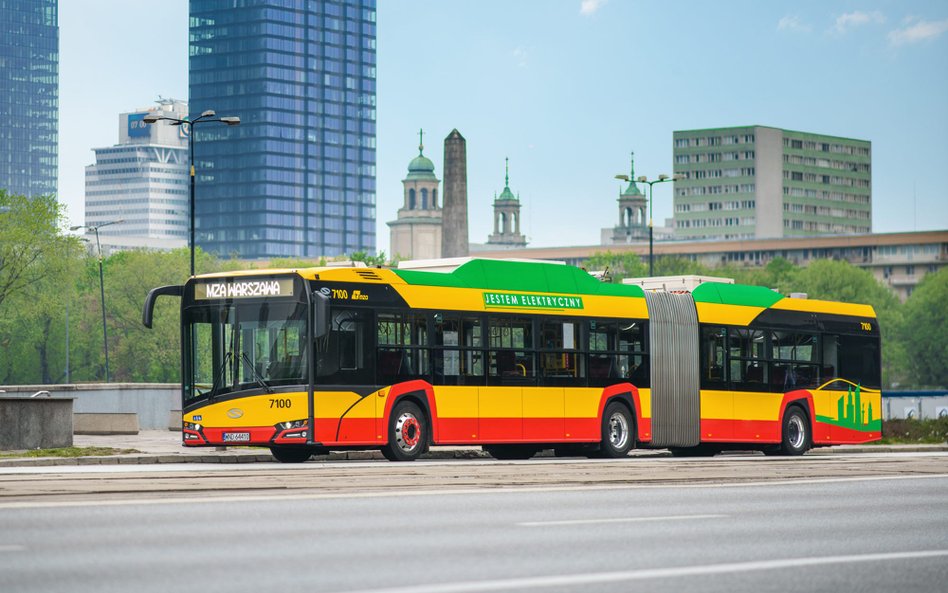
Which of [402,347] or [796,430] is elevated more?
[402,347]

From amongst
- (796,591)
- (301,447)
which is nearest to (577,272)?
(301,447)

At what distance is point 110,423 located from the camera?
38.4 meters

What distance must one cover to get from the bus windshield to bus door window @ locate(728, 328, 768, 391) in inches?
420

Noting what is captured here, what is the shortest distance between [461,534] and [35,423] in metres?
16.1

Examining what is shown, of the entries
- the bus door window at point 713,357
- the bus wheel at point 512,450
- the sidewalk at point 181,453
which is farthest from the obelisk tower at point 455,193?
the bus wheel at point 512,450

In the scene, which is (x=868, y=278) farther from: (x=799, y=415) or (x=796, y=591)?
(x=796, y=591)

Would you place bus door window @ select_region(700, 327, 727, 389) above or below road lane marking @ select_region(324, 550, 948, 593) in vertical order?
above

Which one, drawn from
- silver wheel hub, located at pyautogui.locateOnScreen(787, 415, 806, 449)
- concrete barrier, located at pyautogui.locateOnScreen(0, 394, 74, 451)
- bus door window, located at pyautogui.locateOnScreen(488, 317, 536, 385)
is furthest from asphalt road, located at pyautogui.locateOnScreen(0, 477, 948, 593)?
silver wheel hub, located at pyautogui.locateOnScreen(787, 415, 806, 449)

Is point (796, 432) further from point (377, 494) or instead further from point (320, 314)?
point (377, 494)

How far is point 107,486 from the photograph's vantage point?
1728cm

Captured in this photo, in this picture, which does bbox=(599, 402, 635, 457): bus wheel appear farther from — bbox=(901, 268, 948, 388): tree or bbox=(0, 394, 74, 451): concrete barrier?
bbox=(901, 268, 948, 388): tree

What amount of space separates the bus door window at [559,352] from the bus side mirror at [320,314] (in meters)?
4.99

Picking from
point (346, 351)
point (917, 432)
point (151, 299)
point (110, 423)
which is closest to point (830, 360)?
point (917, 432)

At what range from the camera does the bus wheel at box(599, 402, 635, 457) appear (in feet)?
95.9
